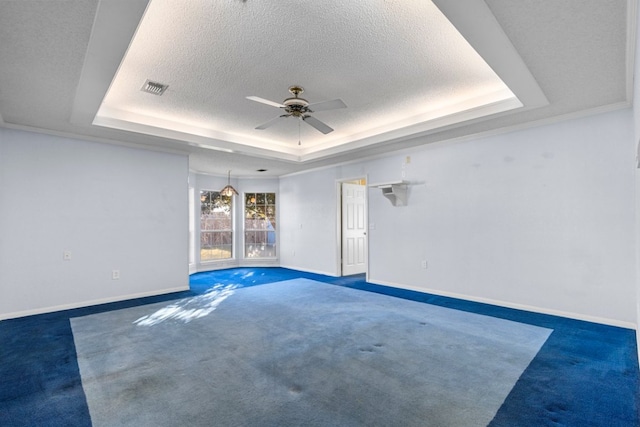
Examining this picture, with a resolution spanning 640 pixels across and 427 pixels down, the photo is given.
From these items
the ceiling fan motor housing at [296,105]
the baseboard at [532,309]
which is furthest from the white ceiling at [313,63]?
the baseboard at [532,309]

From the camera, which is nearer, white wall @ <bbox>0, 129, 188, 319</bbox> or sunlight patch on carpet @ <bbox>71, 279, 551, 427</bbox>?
sunlight patch on carpet @ <bbox>71, 279, 551, 427</bbox>

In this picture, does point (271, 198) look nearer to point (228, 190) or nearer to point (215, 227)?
point (228, 190)

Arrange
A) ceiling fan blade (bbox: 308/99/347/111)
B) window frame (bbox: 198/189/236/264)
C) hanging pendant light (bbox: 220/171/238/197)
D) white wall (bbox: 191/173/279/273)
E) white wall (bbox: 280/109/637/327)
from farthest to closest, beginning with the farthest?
white wall (bbox: 191/173/279/273), window frame (bbox: 198/189/236/264), hanging pendant light (bbox: 220/171/238/197), white wall (bbox: 280/109/637/327), ceiling fan blade (bbox: 308/99/347/111)

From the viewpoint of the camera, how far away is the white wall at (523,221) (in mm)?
3701

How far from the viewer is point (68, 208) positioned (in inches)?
184

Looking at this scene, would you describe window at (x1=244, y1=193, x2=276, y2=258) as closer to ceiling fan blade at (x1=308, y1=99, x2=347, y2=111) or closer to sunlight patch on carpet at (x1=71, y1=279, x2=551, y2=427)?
sunlight patch on carpet at (x1=71, y1=279, x2=551, y2=427)

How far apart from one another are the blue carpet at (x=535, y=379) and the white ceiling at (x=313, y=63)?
94.6 inches

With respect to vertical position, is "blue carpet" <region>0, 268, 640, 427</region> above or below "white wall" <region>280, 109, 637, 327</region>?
below

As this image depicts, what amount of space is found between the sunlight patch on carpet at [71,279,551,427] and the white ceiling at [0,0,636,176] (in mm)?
2448

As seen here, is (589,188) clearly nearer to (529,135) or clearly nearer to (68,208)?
(529,135)

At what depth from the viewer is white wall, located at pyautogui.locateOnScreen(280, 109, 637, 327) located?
3.70m

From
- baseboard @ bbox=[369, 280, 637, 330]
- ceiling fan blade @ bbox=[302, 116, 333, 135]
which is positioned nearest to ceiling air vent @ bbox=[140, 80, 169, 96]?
ceiling fan blade @ bbox=[302, 116, 333, 135]

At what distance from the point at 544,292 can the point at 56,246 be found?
6421 millimetres

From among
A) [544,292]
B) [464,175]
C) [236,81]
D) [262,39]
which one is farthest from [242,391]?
[464,175]
